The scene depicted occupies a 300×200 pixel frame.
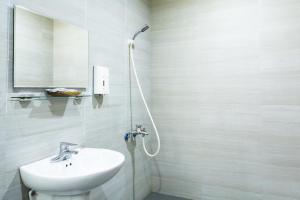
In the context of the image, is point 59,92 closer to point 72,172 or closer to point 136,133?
point 72,172

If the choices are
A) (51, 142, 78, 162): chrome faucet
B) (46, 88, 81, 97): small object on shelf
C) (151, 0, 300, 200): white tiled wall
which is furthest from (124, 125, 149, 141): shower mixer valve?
(46, 88, 81, 97): small object on shelf

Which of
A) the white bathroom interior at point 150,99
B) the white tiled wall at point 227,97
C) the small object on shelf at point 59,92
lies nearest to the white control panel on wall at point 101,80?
the white bathroom interior at point 150,99

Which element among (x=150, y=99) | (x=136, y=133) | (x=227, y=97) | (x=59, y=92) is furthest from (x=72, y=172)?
(x=227, y=97)

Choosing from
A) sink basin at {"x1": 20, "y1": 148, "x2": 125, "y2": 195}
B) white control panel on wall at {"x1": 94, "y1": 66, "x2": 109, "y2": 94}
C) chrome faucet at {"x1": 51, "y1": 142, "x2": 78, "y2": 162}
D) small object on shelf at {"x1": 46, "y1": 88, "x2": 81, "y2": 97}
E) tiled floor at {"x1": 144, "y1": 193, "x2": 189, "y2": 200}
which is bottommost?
tiled floor at {"x1": 144, "y1": 193, "x2": 189, "y2": 200}

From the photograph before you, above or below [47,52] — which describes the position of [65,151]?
below

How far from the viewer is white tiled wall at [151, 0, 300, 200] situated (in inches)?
78.4

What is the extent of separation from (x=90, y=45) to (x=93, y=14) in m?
0.24

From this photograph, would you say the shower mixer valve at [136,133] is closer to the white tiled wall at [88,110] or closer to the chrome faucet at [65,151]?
the white tiled wall at [88,110]

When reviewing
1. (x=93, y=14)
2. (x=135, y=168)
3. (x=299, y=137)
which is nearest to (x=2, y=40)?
(x=93, y=14)

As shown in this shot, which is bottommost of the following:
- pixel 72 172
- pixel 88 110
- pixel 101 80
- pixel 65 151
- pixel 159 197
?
pixel 159 197

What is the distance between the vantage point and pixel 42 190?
1077mm

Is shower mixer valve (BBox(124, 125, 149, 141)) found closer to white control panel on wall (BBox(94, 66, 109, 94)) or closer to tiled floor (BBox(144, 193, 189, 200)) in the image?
white control panel on wall (BBox(94, 66, 109, 94))

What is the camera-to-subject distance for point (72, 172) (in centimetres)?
129

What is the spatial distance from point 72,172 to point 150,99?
4.59ft
